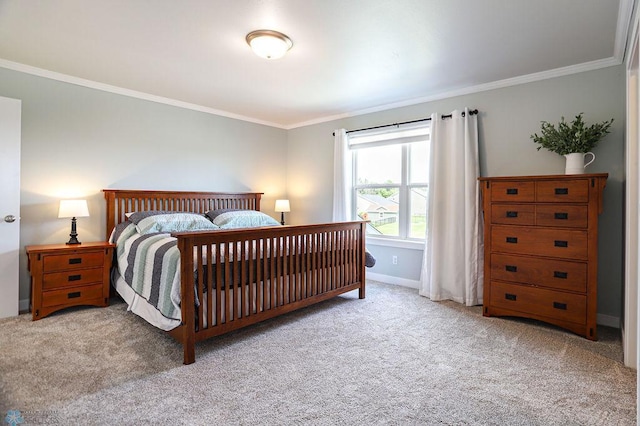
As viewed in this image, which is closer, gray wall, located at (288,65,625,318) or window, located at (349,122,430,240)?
gray wall, located at (288,65,625,318)

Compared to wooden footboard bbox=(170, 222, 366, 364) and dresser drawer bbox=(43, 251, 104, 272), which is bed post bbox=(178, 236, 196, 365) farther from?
dresser drawer bbox=(43, 251, 104, 272)

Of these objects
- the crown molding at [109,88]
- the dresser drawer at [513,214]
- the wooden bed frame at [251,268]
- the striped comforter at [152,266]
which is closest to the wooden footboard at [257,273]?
the wooden bed frame at [251,268]

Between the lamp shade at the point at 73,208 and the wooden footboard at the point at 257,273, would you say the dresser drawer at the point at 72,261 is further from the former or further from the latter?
the wooden footboard at the point at 257,273

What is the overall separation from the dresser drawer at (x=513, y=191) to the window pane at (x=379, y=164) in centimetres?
140

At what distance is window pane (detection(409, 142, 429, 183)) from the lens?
4078 mm

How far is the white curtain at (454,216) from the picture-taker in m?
3.48

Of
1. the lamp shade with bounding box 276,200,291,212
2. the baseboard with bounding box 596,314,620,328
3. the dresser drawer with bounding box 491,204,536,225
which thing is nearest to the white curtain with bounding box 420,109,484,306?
the dresser drawer with bounding box 491,204,536,225

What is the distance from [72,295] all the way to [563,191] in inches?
172

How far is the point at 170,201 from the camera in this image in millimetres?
4098

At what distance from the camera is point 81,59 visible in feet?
9.63

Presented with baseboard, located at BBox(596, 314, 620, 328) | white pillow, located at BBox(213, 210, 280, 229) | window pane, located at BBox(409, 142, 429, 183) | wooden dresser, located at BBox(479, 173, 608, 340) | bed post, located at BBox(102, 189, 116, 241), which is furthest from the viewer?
window pane, located at BBox(409, 142, 429, 183)

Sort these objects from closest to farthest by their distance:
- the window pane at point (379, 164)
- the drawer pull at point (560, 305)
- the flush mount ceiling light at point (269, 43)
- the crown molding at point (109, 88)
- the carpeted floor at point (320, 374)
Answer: the carpeted floor at point (320, 374) < the flush mount ceiling light at point (269, 43) < the drawer pull at point (560, 305) < the crown molding at point (109, 88) < the window pane at point (379, 164)

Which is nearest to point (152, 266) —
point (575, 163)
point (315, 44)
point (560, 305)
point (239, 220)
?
point (239, 220)

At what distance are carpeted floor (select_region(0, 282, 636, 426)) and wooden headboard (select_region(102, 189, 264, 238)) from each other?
118 centimetres
